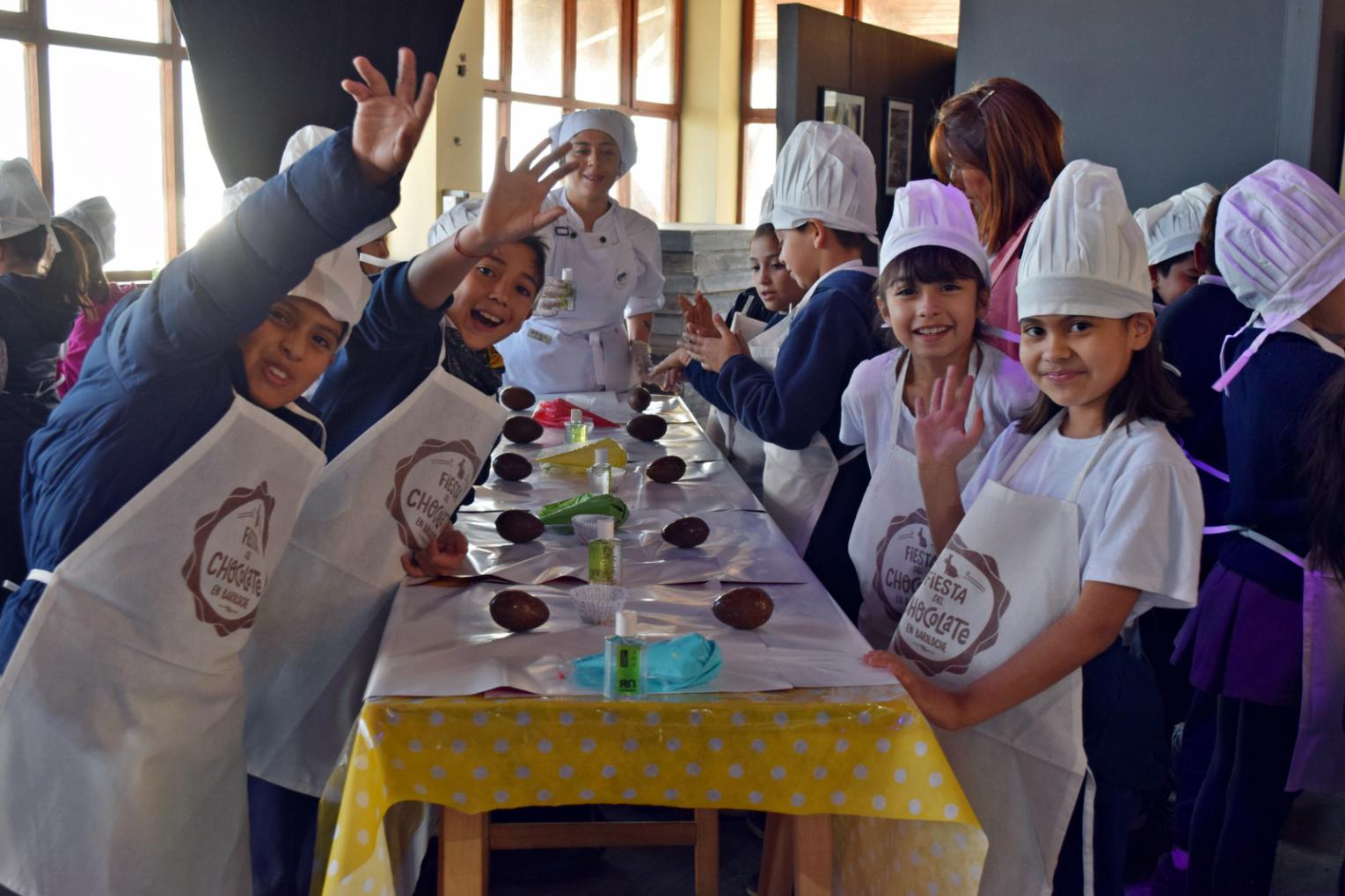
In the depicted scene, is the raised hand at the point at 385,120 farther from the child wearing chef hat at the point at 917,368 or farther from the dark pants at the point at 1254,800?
the dark pants at the point at 1254,800

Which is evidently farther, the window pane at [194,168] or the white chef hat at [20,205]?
the window pane at [194,168]

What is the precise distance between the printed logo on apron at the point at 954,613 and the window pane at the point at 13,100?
5.88 metres

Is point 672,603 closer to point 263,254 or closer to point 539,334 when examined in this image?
point 263,254

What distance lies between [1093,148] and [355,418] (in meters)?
3.43

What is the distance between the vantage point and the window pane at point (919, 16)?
984 cm

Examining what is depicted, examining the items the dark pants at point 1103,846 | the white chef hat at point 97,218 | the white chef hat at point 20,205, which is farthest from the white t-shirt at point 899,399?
the white chef hat at point 97,218

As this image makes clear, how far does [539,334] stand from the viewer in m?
4.22

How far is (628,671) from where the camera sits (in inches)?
59.5

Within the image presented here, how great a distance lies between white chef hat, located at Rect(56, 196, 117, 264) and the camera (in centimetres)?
474

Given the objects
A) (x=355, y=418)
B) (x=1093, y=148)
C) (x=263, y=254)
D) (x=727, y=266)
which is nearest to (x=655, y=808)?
(x=355, y=418)

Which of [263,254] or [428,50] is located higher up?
[428,50]

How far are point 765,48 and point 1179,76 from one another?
20.7 feet

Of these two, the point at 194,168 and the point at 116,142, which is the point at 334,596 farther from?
the point at 194,168

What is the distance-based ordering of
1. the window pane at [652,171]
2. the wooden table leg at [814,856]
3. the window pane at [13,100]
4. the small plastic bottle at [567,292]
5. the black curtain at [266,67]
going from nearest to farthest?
the wooden table leg at [814,856], the small plastic bottle at [567,292], the black curtain at [266,67], the window pane at [13,100], the window pane at [652,171]
